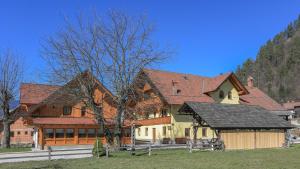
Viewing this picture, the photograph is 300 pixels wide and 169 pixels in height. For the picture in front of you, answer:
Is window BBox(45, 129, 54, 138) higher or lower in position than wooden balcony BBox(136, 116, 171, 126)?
lower

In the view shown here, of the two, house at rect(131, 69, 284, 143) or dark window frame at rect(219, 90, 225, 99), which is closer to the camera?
house at rect(131, 69, 284, 143)

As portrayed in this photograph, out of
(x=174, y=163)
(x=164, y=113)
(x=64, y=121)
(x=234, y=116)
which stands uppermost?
(x=164, y=113)

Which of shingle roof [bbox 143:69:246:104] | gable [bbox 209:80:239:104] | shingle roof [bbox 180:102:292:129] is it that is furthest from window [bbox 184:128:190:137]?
shingle roof [bbox 180:102:292:129]

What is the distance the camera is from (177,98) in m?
48.5

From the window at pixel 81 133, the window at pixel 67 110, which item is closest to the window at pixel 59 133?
the window at pixel 81 133

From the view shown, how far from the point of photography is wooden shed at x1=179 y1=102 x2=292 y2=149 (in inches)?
1319

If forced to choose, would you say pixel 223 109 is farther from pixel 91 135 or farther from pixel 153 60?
pixel 91 135

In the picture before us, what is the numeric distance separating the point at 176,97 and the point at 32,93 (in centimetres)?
1706

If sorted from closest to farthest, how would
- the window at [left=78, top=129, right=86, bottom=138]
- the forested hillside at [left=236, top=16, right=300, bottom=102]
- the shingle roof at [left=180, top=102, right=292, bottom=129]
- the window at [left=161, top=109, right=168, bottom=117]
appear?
1. the shingle roof at [left=180, top=102, right=292, bottom=129]
2. the window at [left=78, top=129, right=86, bottom=138]
3. the window at [left=161, top=109, right=168, bottom=117]
4. the forested hillside at [left=236, top=16, right=300, bottom=102]

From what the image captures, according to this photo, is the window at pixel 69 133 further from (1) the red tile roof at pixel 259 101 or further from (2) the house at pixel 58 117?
(1) the red tile roof at pixel 259 101

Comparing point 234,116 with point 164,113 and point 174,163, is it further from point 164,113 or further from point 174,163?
point 174,163

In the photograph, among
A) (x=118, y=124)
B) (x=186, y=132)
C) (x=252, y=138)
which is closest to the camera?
(x=118, y=124)

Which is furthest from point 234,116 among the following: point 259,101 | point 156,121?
point 259,101

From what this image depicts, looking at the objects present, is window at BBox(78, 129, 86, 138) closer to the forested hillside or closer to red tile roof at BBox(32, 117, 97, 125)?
red tile roof at BBox(32, 117, 97, 125)
